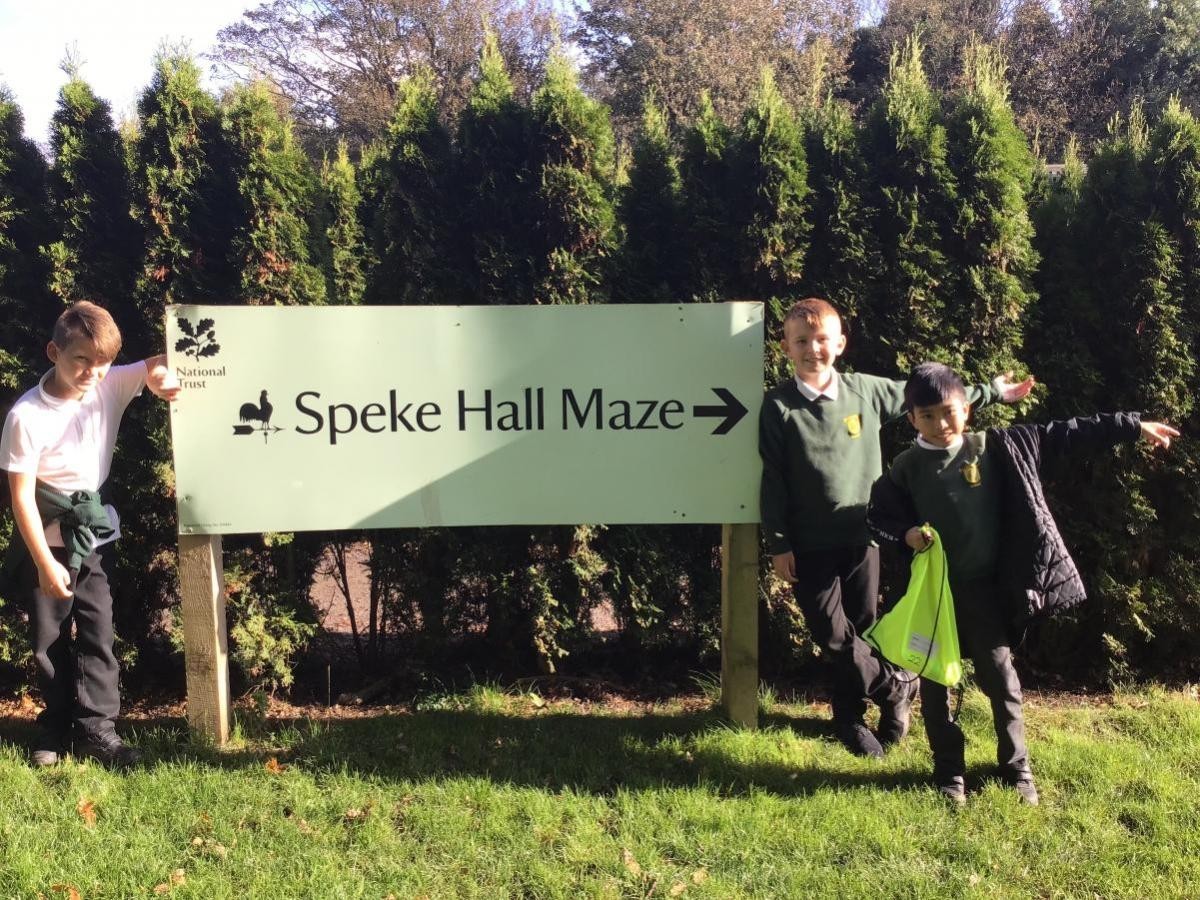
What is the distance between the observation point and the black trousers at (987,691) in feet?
9.94

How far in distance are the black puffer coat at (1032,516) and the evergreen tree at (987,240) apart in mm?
822

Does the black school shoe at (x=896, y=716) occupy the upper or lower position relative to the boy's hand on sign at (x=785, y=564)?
lower

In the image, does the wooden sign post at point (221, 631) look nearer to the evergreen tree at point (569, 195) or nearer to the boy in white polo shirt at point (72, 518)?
the boy in white polo shirt at point (72, 518)

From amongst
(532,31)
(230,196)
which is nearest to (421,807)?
(230,196)

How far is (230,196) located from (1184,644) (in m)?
5.03

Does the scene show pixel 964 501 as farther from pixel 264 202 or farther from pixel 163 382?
pixel 264 202

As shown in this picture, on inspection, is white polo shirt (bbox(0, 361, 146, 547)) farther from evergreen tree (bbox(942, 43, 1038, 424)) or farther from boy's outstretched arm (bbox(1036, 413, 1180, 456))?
evergreen tree (bbox(942, 43, 1038, 424))

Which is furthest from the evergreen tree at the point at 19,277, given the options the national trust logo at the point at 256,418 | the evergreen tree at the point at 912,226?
the evergreen tree at the point at 912,226

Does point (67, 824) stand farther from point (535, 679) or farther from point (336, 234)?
point (336, 234)

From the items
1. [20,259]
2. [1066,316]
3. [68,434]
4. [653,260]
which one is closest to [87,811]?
[68,434]

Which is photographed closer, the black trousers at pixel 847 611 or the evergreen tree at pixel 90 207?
the black trousers at pixel 847 611

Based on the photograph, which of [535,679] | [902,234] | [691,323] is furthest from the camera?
[535,679]

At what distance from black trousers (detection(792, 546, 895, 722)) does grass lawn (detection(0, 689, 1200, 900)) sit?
27 cm

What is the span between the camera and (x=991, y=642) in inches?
119
